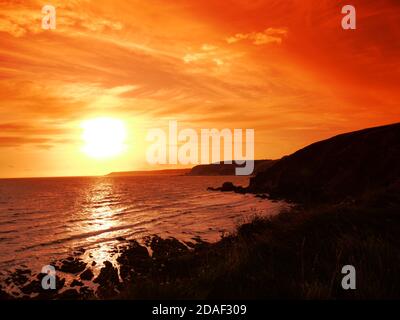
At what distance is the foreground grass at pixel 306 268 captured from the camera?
651cm

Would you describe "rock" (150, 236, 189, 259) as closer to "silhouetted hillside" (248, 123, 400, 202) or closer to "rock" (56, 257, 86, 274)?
"rock" (56, 257, 86, 274)

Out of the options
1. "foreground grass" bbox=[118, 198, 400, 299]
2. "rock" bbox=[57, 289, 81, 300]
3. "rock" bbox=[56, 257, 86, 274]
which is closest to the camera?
"foreground grass" bbox=[118, 198, 400, 299]

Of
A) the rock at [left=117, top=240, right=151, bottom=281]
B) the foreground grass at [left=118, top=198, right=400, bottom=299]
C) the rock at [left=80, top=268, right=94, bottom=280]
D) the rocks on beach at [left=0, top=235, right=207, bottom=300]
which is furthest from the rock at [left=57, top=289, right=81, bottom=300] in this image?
the foreground grass at [left=118, top=198, right=400, bottom=299]

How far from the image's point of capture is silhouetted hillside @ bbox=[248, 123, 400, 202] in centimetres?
4831

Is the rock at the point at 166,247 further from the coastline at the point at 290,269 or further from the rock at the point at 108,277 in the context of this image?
the rock at the point at 108,277

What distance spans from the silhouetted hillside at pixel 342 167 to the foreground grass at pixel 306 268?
31450mm

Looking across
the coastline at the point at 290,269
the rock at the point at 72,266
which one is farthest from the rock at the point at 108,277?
the rock at the point at 72,266

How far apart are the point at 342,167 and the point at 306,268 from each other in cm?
5399

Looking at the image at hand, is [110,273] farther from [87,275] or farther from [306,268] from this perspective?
[306,268]

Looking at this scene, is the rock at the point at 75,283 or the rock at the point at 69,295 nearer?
the rock at the point at 69,295

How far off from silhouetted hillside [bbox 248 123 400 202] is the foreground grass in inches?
1238
